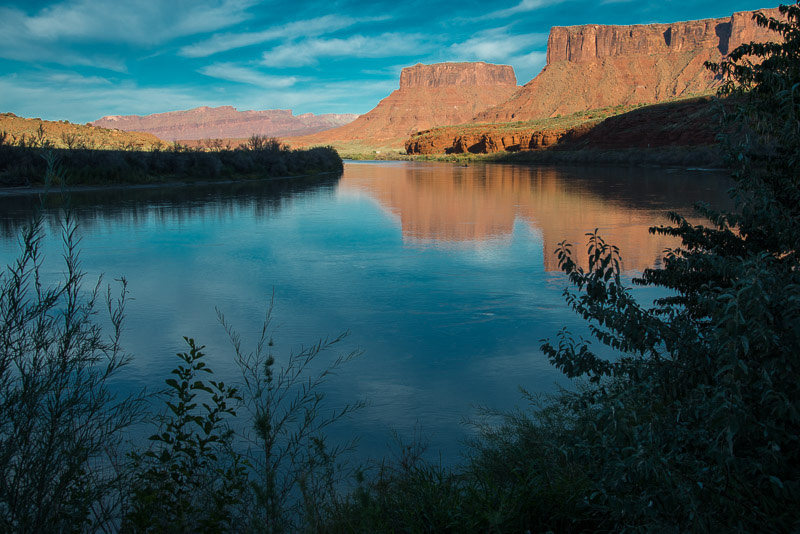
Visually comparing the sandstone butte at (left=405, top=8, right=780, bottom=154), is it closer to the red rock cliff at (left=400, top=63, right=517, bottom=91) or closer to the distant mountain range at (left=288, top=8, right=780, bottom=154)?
the distant mountain range at (left=288, top=8, right=780, bottom=154)

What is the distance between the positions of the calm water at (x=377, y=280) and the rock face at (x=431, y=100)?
153 meters

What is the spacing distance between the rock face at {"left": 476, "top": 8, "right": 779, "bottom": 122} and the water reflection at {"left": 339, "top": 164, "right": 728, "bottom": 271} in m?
100

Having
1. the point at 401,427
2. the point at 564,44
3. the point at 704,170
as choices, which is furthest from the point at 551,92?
the point at 401,427

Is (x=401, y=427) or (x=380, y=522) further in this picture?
(x=401, y=427)

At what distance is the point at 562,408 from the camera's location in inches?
170

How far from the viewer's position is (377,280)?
8828mm

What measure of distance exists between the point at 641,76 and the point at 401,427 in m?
137

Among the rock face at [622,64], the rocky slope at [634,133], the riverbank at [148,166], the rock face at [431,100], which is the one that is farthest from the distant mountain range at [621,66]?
the riverbank at [148,166]

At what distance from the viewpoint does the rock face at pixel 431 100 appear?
17275cm

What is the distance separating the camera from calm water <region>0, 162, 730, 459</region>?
5.13 metres

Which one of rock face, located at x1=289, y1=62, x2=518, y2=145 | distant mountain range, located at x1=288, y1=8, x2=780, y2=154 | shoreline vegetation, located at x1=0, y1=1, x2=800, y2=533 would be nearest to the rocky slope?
distant mountain range, located at x1=288, y1=8, x2=780, y2=154

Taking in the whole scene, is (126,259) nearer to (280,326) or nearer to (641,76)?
(280,326)

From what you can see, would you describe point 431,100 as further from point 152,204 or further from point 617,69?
point 152,204

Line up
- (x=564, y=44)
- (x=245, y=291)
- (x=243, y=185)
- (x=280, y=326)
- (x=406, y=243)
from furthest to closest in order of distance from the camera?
(x=564, y=44)
(x=243, y=185)
(x=406, y=243)
(x=245, y=291)
(x=280, y=326)
